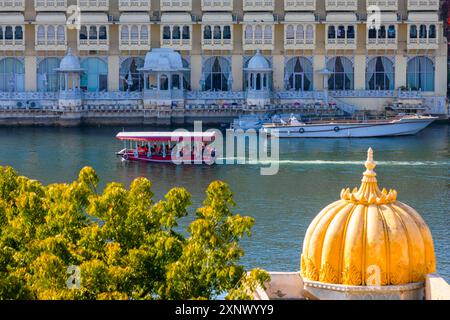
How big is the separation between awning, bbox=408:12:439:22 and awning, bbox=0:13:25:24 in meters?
24.0

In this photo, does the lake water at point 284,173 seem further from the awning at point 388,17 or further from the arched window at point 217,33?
the arched window at point 217,33

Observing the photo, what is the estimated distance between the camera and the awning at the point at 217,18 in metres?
84.9

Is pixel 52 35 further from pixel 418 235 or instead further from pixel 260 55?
pixel 418 235

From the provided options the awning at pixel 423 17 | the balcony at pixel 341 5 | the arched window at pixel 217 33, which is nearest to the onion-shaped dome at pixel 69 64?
the arched window at pixel 217 33

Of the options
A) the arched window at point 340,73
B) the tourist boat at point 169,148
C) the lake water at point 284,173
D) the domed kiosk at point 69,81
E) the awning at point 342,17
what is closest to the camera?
the lake water at point 284,173

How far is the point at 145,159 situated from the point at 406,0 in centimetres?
2628

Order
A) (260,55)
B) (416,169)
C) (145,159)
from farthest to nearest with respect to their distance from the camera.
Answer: (260,55), (145,159), (416,169)

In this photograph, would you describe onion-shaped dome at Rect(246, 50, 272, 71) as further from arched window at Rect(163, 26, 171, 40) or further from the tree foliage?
the tree foliage

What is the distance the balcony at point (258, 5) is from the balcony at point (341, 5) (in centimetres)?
347

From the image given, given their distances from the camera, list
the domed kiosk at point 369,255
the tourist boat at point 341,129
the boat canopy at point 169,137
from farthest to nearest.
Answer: the tourist boat at point 341,129
the boat canopy at point 169,137
the domed kiosk at point 369,255

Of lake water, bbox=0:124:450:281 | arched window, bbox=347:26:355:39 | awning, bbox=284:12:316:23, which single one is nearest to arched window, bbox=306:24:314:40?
awning, bbox=284:12:316:23

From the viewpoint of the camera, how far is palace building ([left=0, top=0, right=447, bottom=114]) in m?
84.7
